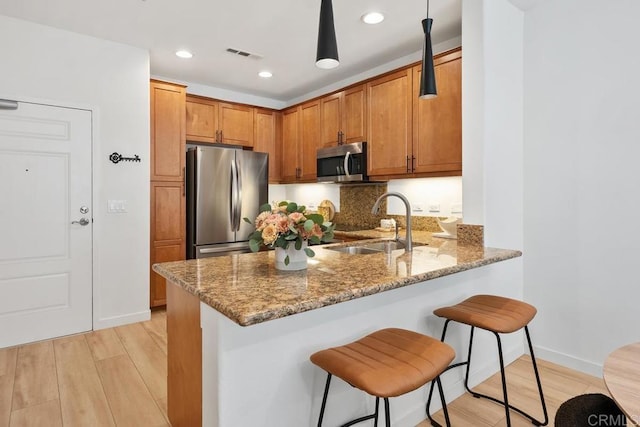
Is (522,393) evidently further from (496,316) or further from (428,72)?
(428,72)

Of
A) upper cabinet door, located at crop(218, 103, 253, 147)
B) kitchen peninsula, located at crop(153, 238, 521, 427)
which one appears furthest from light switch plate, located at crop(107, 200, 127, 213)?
kitchen peninsula, located at crop(153, 238, 521, 427)

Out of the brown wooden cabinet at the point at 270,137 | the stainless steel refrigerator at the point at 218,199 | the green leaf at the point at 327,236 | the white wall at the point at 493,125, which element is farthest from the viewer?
the brown wooden cabinet at the point at 270,137

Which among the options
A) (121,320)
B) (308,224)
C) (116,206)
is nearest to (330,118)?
(116,206)

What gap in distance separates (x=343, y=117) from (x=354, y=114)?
16 cm

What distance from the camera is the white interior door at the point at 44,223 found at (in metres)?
2.86

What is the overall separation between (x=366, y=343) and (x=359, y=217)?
9.04ft

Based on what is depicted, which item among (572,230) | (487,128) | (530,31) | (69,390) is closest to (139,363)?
(69,390)

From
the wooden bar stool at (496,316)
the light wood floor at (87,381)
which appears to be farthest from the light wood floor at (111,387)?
the wooden bar stool at (496,316)

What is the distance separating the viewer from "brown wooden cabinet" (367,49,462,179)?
2.79 m

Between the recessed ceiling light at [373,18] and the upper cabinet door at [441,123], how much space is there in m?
0.53

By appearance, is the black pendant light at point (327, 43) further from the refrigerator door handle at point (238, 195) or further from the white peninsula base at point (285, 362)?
the refrigerator door handle at point (238, 195)

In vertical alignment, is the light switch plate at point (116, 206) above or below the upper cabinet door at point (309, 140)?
below

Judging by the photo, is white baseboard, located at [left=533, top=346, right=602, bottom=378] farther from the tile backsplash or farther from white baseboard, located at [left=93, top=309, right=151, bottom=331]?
white baseboard, located at [left=93, top=309, right=151, bottom=331]

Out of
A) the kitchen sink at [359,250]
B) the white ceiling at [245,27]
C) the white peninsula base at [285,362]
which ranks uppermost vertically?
the white ceiling at [245,27]
